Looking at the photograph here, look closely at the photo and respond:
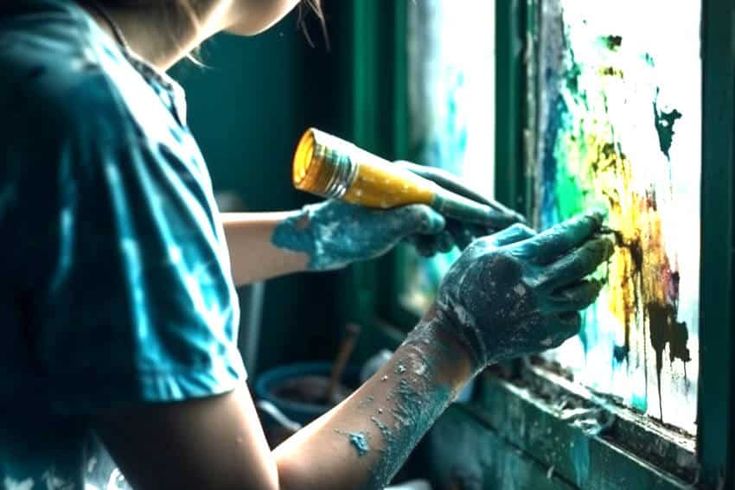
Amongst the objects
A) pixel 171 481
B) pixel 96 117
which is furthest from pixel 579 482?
pixel 96 117

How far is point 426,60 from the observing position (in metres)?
1.66

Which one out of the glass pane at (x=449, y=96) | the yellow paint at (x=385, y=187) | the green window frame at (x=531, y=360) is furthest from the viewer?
the glass pane at (x=449, y=96)

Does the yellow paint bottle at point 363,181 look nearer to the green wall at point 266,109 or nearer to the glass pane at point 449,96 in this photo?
the glass pane at point 449,96

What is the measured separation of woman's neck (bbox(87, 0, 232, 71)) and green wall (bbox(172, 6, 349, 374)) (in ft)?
3.54

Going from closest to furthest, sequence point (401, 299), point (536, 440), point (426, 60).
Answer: point (536, 440), point (426, 60), point (401, 299)

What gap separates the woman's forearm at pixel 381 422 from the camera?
79 cm

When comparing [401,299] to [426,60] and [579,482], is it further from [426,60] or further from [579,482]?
[579,482]

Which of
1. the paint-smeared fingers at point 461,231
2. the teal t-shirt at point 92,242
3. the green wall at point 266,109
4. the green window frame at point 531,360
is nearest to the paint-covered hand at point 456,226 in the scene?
the paint-smeared fingers at point 461,231

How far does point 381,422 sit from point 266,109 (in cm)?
121

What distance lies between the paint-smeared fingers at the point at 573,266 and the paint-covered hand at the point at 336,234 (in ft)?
0.82

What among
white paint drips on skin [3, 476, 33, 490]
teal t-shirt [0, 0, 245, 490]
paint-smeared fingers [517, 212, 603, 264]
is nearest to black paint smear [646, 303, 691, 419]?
paint-smeared fingers [517, 212, 603, 264]

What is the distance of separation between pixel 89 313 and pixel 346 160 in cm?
46

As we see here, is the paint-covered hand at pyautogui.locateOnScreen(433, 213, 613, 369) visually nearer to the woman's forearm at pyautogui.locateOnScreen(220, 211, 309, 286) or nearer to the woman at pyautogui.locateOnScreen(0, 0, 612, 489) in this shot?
the woman at pyautogui.locateOnScreen(0, 0, 612, 489)

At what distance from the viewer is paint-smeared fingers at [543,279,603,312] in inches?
36.9
